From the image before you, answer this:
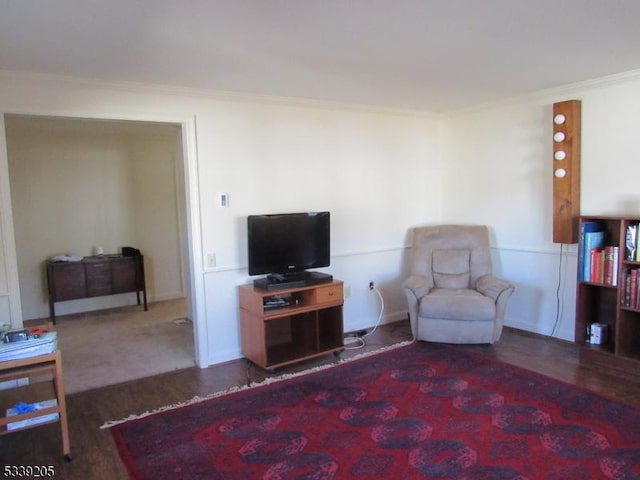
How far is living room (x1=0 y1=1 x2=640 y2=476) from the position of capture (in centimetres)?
350

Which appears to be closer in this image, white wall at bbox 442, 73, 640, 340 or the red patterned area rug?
the red patterned area rug

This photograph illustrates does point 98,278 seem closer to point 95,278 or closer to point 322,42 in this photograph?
point 95,278

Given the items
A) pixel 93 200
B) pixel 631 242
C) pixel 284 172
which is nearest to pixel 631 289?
pixel 631 242

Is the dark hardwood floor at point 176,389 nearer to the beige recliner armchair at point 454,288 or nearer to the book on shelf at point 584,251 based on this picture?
the beige recliner armchair at point 454,288

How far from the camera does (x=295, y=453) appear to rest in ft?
A: 8.15

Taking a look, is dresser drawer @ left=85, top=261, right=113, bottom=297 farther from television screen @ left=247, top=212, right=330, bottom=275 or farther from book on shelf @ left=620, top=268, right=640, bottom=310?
book on shelf @ left=620, top=268, right=640, bottom=310

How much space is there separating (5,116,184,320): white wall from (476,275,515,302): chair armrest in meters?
3.80

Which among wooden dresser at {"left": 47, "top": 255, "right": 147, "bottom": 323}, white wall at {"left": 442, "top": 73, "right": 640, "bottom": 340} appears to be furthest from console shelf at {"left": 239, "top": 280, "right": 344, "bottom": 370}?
wooden dresser at {"left": 47, "top": 255, "right": 147, "bottom": 323}

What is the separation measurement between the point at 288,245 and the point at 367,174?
50.9 inches

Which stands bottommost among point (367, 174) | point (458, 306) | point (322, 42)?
point (458, 306)

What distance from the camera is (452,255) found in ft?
14.9

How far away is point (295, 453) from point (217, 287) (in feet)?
5.70

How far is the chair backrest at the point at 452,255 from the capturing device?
4.50m

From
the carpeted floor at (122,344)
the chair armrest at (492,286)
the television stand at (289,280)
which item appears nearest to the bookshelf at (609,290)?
the chair armrest at (492,286)
